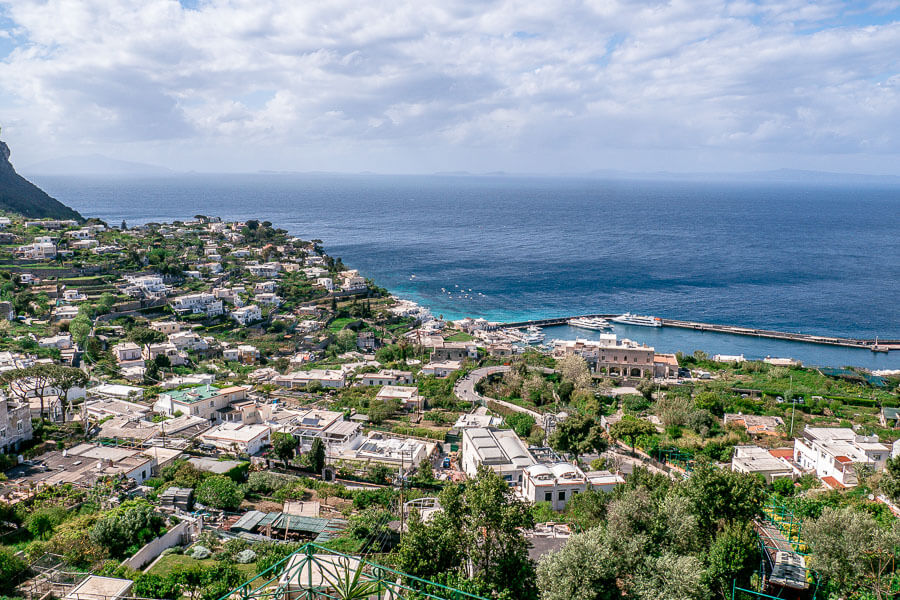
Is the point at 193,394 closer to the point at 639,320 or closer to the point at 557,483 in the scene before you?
the point at 557,483

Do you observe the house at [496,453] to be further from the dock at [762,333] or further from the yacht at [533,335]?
the dock at [762,333]

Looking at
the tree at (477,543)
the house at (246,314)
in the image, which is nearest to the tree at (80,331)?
the house at (246,314)

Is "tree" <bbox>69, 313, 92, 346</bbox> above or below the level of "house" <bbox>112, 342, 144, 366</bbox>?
above

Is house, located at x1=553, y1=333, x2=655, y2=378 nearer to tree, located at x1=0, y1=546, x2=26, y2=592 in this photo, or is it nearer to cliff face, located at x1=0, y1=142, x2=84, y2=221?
tree, located at x1=0, y1=546, x2=26, y2=592

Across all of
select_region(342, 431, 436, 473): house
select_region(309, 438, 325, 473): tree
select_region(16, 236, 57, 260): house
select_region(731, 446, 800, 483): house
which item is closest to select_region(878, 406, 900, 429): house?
select_region(731, 446, 800, 483): house

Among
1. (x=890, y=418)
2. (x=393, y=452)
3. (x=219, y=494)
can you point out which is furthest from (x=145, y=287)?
(x=890, y=418)

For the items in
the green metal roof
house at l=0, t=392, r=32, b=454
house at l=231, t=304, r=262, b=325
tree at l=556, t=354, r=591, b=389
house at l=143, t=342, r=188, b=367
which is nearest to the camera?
house at l=0, t=392, r=32, b=454

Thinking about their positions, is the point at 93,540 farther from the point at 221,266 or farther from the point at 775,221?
the point at 775,221
